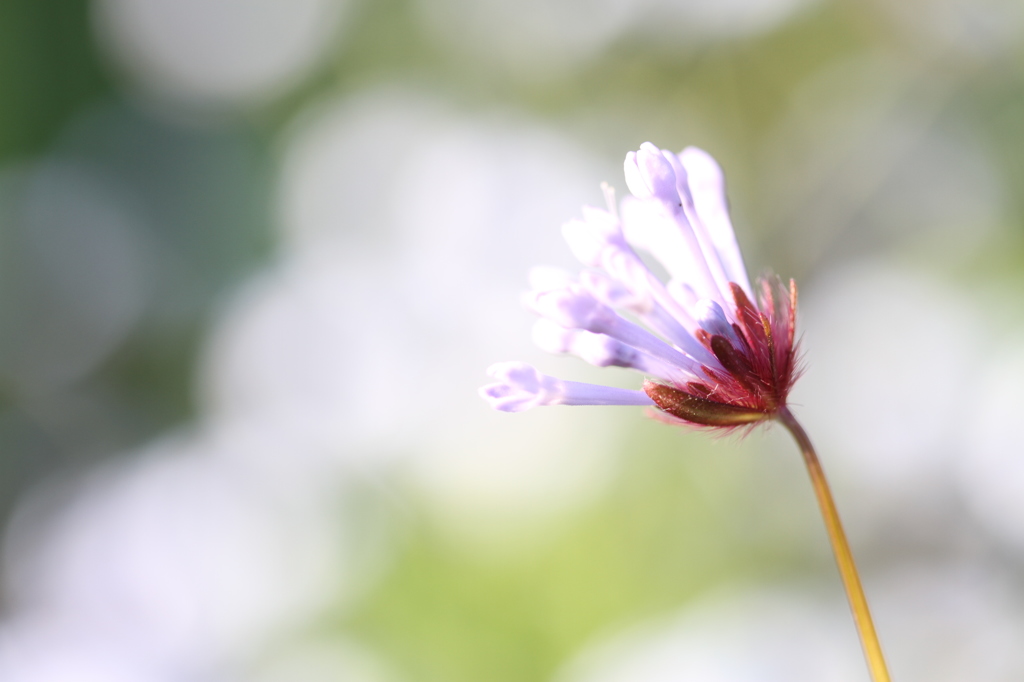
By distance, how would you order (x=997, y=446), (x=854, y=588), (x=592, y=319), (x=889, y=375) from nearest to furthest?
(x=854, y=588)
(x=592, y=319)
(x=997, y=446)
(x=889, y=375)

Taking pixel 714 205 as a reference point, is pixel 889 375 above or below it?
above

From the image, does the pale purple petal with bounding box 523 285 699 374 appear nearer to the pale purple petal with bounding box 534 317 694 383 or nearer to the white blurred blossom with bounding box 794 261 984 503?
the pale purple petal with bounding box 534 317 694 383

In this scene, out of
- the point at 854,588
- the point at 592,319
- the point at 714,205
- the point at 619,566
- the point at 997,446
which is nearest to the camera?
the point at 854,588

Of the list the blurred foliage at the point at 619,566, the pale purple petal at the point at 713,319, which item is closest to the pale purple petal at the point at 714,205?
the pale purple petal at the point at 713,319

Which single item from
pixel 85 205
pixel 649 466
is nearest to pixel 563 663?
pixel 649 466

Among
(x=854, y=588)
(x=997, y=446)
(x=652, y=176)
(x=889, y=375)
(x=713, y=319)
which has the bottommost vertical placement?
(x=854, y=588)

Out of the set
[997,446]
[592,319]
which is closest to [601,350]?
[592,319]

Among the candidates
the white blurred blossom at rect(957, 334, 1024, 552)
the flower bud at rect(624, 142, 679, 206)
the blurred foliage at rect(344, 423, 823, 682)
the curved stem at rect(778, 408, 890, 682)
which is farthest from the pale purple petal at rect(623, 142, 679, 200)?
the blurred foliage at rect(344, 423, 823, 682)

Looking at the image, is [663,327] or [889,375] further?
[889,375]

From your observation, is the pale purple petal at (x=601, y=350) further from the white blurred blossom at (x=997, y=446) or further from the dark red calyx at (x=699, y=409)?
the white blurred blossom at (x=997, y=446)

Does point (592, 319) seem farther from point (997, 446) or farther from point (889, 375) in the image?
point (889, 375)
